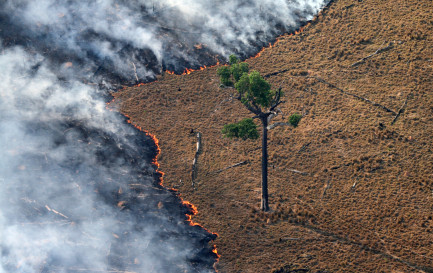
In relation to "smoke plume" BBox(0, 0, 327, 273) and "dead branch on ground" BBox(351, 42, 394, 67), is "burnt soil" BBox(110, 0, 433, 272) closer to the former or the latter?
"dead branch on ground" BBox(351, 42, 394, 67)

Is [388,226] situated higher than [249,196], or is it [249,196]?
[388,226]

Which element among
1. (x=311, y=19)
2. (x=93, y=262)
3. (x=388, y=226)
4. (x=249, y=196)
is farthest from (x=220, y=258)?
(x=311, y=19)

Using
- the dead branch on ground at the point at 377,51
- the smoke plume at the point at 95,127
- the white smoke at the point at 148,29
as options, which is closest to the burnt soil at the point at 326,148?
the dead branch on ground at the point at 377,51

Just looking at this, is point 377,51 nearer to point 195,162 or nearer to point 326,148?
point 326,148

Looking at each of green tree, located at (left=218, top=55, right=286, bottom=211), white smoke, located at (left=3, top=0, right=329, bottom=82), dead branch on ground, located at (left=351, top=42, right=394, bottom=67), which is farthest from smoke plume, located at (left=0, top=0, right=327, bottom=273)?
dead branch on ground, located at (left=351, top=42, right=394, bottom=67)

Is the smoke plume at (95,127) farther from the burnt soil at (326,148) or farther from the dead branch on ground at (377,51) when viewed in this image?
the dead branch on ground at (377,51)

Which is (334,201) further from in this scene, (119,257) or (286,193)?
(119,257)

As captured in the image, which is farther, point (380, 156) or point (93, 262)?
point (380, 156)
